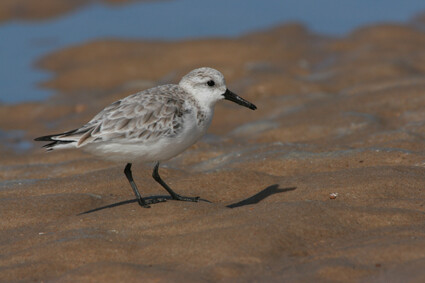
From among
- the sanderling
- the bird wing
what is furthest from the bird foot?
the bird wing

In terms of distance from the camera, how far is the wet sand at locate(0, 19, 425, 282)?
221 inches

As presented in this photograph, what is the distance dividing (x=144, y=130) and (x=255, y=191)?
1637 mm

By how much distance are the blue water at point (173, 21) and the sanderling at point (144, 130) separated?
34.2 feet

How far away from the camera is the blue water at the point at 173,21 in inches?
773

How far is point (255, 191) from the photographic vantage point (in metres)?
8.21

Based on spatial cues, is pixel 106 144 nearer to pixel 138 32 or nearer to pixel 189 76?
pixel 189 76

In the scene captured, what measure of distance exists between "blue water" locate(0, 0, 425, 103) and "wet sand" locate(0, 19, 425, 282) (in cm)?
400

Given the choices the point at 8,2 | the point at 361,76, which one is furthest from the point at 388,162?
the point at 8,2

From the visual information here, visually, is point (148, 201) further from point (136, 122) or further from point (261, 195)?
point (261, 195)

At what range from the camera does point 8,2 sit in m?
23.6

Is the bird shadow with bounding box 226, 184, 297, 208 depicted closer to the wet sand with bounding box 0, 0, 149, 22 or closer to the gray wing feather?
the gray wing feather

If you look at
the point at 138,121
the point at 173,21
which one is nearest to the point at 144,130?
the point at 138,121

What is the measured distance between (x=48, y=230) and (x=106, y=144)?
1.07 metres

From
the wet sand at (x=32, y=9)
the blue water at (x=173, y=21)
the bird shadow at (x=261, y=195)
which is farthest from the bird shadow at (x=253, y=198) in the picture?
the wet sand at (x=32, y=9)
